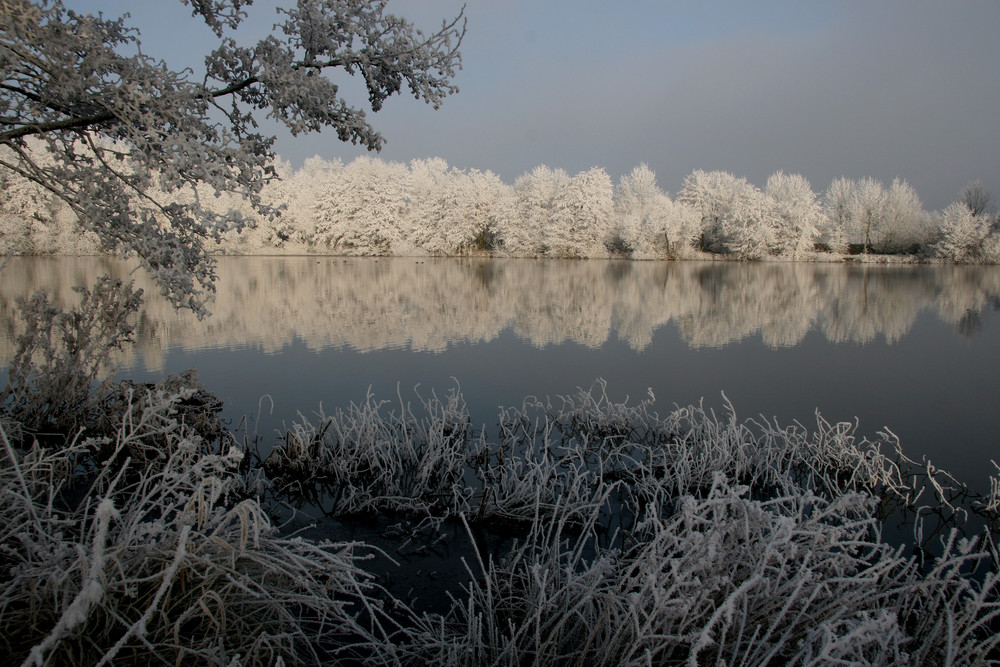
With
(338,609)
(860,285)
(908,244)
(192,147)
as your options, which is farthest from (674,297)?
(908,244)

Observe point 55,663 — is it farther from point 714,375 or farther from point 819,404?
point 714,375

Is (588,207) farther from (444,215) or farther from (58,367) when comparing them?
(58,367)

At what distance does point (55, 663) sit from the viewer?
1.97 metres

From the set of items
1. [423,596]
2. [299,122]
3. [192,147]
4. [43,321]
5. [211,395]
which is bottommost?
[423,596]

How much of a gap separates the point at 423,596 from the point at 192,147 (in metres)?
3.69

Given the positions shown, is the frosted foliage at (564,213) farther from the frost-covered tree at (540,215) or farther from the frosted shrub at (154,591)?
the frosted shrub at (154,591)

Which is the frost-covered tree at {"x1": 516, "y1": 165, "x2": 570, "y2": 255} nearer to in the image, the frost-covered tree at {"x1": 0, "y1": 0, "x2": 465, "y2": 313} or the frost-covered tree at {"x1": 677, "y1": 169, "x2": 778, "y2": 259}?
the frost-covered tree at {"x1": 677, "y1": 169, "x2": 778, "y2": 259}

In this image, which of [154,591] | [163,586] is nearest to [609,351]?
[154,591]

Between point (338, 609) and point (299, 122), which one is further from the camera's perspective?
point (299, 122)

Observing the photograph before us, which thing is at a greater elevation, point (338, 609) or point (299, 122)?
point (299, 122)

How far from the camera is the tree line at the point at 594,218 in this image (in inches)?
1831

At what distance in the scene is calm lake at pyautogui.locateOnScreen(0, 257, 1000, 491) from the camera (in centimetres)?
838

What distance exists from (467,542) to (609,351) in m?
8.24

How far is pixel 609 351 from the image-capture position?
12.2 metres
